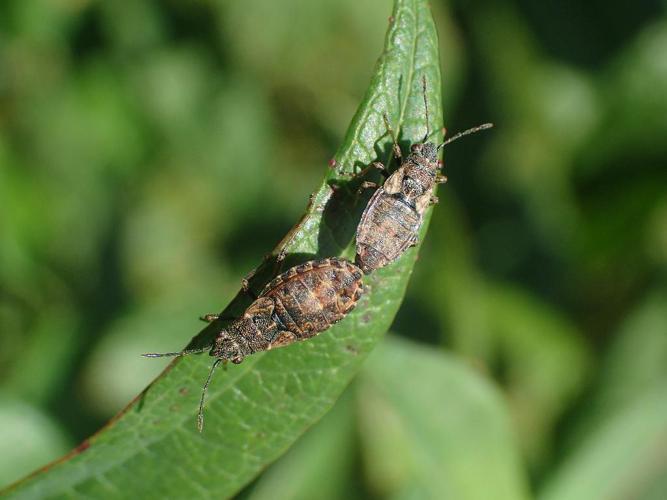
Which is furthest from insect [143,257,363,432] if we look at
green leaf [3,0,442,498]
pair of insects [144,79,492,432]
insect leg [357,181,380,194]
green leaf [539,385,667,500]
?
green leaf [539,385,667,500]

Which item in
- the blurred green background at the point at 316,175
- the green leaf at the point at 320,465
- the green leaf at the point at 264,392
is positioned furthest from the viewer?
the blurred green background at the point at 316,175

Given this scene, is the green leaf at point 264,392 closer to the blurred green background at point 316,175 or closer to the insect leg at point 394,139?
the insect leg at point 394,139

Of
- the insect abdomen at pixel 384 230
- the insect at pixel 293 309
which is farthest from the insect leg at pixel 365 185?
the insect at pixel 293 309

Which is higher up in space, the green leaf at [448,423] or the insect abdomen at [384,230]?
the insect abdomen at [384,230]

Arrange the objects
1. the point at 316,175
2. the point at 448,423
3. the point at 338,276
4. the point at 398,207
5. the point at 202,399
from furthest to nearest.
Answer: the point at 316,175 → the point at 448,423 → the point at 398,207 → the point at 338,276 → the point at 202,399

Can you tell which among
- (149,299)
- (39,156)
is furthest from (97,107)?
(149,299)

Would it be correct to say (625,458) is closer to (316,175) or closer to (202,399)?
A: (202,399)

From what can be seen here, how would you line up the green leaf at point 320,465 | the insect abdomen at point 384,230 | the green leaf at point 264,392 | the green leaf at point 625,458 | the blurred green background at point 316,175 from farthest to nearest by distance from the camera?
1. the blurred green background at point 316,175
2. the green leaf at point 625,458
3. the green leaf at point 320,465
4. the insect abdomen at point 384,230
5. the green leaf at point 264,392

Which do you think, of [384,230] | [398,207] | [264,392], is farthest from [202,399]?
[398,207]
